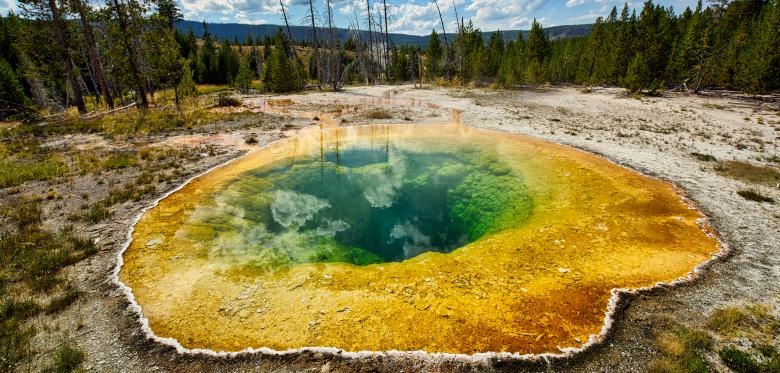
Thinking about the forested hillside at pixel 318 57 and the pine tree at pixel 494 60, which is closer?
the forested hillside at pixel 318 57

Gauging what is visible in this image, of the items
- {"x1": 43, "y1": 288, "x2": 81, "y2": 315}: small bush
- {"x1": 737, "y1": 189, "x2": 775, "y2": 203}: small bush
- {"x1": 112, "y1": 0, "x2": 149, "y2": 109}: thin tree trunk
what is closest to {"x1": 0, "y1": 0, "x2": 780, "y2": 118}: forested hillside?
{"x1": 112, "y1": 0, "x2": 149, "y2": 109}: thin tree trunk

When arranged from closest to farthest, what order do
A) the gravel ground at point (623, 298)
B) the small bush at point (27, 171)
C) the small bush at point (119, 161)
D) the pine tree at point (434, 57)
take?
A: the gravel ground at point (623, 298) → the small bush at point (27, 171) → the small bush at point (119, 161) → the pine tree at point (434, 57)

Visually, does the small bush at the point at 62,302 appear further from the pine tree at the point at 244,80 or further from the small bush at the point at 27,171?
the pine tree at the point at 244,80

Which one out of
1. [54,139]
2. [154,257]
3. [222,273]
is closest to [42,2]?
[54,139]

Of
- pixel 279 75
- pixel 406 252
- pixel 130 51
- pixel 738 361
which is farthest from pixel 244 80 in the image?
pixel 738 361

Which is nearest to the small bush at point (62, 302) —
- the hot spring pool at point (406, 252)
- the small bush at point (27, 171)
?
the hot spring pool at point (406, 252)

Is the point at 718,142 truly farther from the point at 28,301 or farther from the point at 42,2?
the point at 42,2
